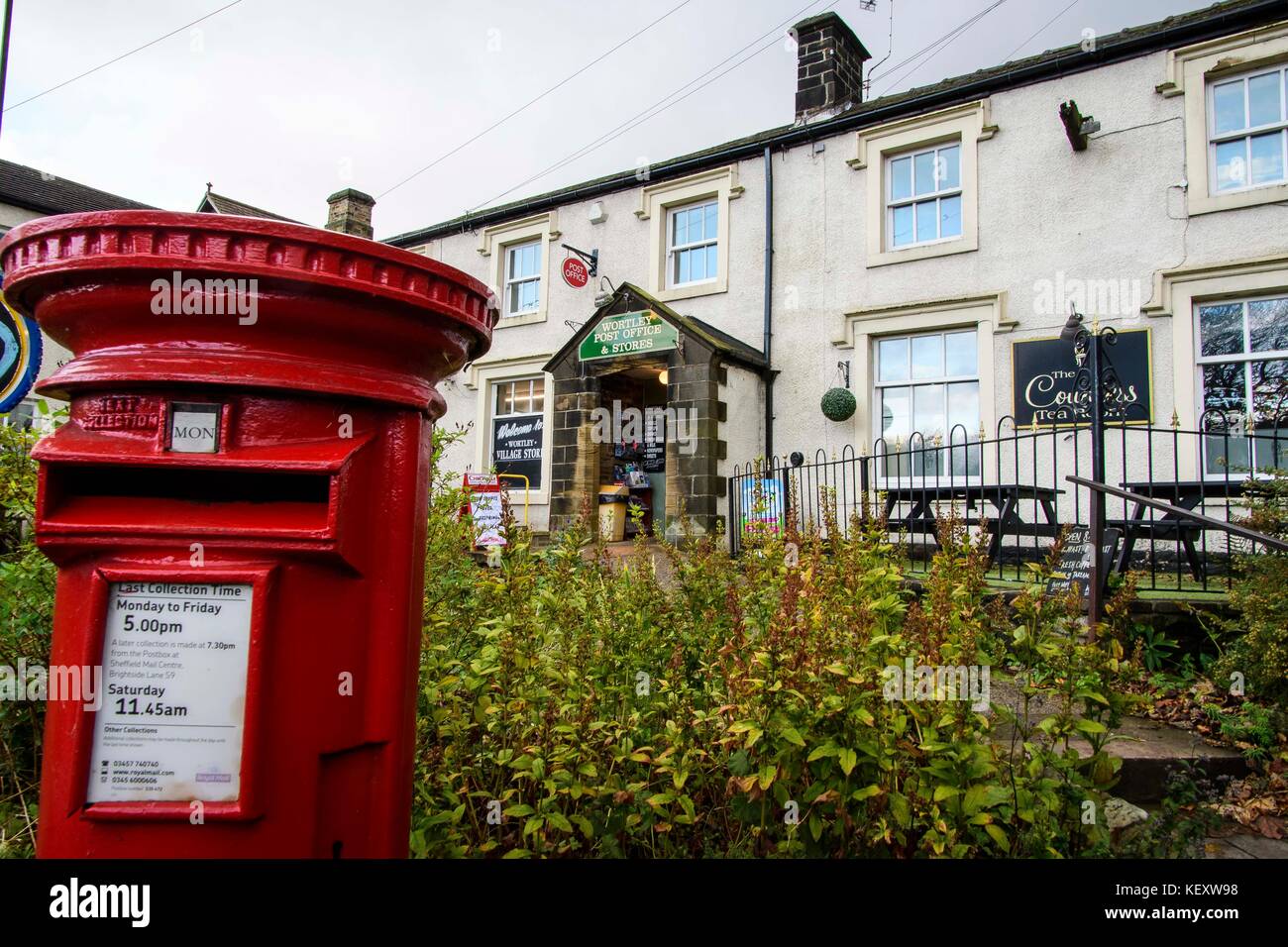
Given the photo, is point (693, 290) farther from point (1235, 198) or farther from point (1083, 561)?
point (1083, 561)

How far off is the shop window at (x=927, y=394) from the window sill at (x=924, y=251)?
1077 mm

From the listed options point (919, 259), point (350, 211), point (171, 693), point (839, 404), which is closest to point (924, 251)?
point (919, 259)

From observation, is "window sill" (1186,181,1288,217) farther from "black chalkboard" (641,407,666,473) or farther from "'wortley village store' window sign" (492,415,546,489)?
"'wortley village store' window sign" (492,415,546,489)

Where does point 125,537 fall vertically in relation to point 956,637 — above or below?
above

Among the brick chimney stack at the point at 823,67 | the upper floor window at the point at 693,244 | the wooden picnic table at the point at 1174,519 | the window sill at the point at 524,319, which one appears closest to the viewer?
the wooden picnic table at the point at 1174,519

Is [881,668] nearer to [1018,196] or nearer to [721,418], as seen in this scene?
[721,418]

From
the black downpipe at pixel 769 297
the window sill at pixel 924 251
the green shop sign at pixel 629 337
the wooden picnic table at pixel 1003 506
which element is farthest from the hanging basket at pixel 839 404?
the wooden picnic table at pixel 1003 506

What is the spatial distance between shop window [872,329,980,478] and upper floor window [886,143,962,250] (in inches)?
58.5

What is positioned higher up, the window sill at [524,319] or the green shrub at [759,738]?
the window sill at [524,319]

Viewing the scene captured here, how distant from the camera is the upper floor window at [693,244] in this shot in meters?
12.6

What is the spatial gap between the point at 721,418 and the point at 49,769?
31.8ft

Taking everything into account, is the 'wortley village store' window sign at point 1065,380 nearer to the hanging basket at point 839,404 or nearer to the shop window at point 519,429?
the hanging basket at point 839,404
